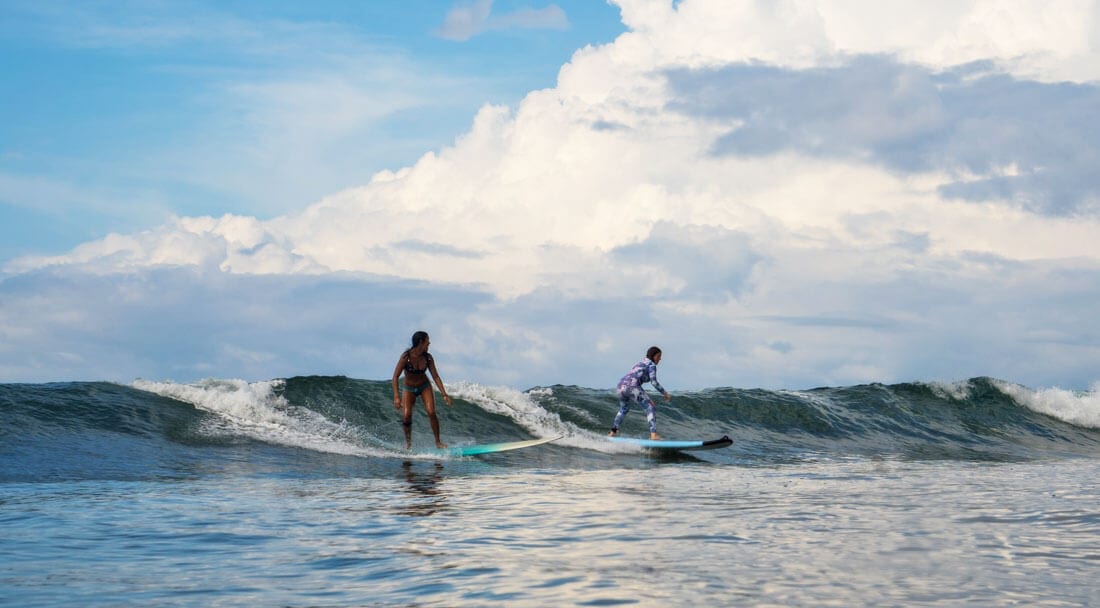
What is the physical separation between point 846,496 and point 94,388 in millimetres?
16820

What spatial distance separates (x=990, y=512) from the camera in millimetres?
11266

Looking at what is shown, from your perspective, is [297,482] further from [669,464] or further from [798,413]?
[798,413]

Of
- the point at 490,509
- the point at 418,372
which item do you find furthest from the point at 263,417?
the point at 490,509

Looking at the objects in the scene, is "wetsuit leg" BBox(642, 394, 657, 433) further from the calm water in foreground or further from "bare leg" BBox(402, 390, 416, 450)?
the calm water in foreground

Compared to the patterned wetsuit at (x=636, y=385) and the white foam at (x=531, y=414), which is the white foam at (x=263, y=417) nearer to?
the white foam at (x=531, y=414)

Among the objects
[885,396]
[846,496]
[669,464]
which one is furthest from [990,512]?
[885,396]

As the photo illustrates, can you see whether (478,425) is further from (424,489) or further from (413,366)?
(424,489)

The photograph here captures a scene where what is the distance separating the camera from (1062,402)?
111ft

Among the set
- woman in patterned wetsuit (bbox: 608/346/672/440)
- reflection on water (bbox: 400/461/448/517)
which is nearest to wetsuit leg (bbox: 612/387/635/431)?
woman in patterned wetsuit (bbox: 608/346/672/440)

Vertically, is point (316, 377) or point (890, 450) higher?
point (316, 377)

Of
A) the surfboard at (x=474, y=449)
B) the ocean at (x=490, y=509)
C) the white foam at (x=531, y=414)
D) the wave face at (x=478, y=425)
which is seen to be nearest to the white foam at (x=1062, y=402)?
the wave face at (x=478, y=425)

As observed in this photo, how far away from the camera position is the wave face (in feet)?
56.6

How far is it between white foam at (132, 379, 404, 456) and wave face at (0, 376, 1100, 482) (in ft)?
0.13

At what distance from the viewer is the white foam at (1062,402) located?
3288cm
